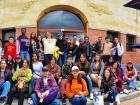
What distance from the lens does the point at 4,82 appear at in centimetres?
1101

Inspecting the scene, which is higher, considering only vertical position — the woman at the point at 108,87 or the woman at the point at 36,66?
the woman at the point at 36,66

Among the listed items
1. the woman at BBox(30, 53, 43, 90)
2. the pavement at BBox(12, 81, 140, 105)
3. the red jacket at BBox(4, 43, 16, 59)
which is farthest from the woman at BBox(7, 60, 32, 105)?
the red jacket at BBox(4, 43, 16, 59)

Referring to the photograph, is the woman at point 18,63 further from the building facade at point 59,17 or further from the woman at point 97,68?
the building facade at point 59,17

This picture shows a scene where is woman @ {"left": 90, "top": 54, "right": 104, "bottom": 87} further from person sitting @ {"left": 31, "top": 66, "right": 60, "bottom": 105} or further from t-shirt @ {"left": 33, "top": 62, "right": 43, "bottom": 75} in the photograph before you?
person sitting @ {"left": 31, "top": 66, "right": 60, "bottom": 105}

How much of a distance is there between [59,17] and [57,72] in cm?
756

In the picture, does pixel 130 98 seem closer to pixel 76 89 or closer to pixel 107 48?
pixel 107 48

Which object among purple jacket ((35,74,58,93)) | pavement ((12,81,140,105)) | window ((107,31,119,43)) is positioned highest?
Answer: window ((107,31,119,43))

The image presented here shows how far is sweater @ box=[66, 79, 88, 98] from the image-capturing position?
10.2m

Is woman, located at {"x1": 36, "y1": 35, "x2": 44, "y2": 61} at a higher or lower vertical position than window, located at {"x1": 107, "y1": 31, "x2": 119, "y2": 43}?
lower

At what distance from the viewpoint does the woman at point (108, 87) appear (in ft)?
36.6

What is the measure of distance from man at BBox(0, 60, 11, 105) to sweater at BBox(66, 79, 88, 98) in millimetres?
1834

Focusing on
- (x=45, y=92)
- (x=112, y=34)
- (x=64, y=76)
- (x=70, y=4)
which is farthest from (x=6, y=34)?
(x=45, y=92)

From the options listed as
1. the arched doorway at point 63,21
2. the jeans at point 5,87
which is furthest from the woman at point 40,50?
the arched doorway at point 63,21

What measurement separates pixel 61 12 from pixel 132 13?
517 centimetres
